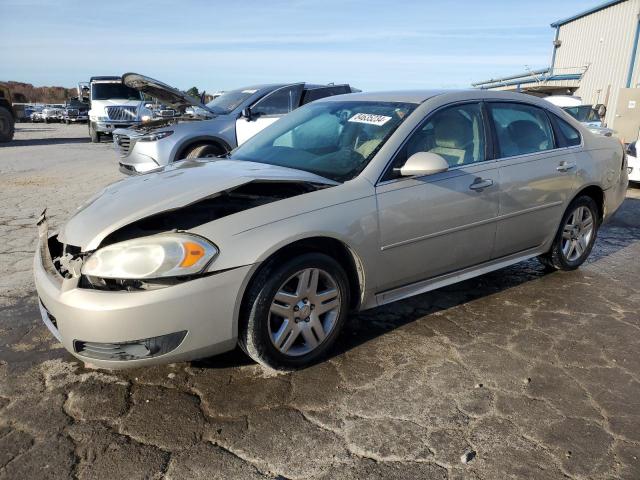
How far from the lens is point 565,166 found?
4.20m

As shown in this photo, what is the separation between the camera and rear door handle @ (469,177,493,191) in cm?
352

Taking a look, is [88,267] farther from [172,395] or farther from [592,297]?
[592,297]

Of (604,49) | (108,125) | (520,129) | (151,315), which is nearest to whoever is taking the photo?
(151,315)

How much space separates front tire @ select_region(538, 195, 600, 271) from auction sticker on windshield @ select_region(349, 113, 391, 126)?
1947 mm

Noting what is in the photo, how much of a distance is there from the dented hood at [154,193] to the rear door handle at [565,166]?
219 cm

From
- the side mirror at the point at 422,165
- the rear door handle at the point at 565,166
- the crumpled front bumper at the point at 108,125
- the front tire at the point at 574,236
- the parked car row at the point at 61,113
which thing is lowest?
the parked car row at the point at 61,113

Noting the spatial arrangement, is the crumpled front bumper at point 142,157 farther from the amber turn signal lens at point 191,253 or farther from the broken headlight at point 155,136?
the amber turn signal lens at point 191,253

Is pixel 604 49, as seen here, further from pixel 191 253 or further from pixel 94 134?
pixel 191 253

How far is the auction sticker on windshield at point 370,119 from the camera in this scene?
136 inches

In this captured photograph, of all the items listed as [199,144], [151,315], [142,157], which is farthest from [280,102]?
[151,315]

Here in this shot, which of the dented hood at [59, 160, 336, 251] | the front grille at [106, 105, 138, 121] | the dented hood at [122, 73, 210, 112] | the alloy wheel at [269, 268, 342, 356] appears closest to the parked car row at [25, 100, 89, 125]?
the front grille at [106, 105, 138, 121]

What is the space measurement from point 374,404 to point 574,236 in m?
2.90

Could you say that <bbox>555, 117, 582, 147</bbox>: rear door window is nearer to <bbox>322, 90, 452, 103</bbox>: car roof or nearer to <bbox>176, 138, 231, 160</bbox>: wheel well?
<bbox>322, 90, 452, 103</bbox>: car roof

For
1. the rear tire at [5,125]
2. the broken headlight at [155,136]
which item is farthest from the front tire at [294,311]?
the rear tire at [5,125]
